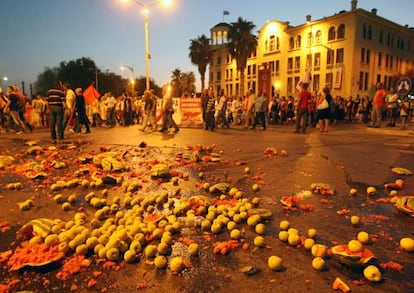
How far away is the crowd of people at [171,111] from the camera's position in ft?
42.7

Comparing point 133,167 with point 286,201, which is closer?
point 286,201

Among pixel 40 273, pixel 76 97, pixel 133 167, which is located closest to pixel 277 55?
pixel 76 97

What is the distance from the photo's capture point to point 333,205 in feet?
13.0

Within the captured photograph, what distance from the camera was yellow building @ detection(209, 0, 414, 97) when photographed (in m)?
46.7

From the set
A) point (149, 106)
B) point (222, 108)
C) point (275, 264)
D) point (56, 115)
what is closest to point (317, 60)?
point (222, 108)

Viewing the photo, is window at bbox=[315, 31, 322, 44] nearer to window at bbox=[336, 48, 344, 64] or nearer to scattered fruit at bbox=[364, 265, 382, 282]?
window at bbox=[336, 48, 344, 64]

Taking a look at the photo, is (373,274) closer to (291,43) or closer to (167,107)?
(167,107)

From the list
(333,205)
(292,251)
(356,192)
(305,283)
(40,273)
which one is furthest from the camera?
(356,192)

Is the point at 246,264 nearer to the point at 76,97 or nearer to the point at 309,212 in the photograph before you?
the point at 309,212

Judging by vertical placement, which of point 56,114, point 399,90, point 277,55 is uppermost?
point 277,55

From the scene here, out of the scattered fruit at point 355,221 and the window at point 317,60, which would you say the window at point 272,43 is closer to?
the window at point 317,60

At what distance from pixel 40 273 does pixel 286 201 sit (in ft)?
9.51

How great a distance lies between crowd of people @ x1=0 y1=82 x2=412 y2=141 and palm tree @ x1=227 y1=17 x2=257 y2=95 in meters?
32.2

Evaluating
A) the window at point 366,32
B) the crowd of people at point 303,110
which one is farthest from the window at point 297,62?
the crowd of people at point 303,110
